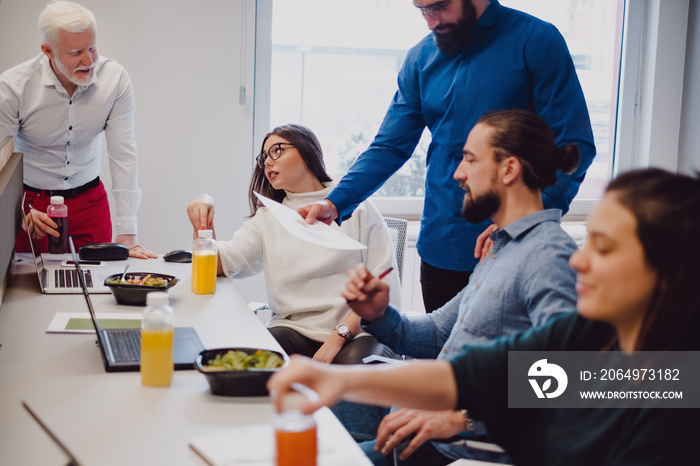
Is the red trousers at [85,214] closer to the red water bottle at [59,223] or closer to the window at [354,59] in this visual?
the red water bottle at [59,223]

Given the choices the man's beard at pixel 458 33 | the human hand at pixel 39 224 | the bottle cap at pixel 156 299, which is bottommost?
the human hand at pixel 39 224

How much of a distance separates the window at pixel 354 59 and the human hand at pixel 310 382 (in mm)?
2920

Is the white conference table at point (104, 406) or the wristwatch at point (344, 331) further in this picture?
the wristwatch at point (344, 331)

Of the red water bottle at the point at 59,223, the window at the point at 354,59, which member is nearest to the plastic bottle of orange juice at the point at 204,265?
the red water bottle at the point at 59,223

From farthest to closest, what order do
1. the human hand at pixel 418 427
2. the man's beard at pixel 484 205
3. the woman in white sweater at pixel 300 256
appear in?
the woman in white sweater at pixel 300 256, the man's beard at pixel 484 205, the human hand at pixel 418 427

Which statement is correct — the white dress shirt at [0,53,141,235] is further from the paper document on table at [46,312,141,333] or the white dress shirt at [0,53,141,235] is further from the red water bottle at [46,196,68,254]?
the paper document on table at [46,312,141,333]

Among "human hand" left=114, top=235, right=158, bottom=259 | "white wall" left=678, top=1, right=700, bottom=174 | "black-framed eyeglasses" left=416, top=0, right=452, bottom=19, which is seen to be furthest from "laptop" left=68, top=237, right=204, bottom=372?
"white wall" left=678, top=1, right=700, bottom=174

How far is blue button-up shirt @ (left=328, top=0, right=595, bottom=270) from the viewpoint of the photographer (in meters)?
2.01

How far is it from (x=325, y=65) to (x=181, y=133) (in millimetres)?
862

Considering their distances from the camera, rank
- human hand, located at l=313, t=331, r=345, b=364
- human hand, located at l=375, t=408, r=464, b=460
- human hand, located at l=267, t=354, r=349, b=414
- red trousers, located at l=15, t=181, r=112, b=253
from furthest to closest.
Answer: red trousers, located at l=15, t=181, r=112, b=253 < human hand, located at l=313, t=331, r=345, b=364 < human hand, located at l=375, t=408, r=464, b=460 < human hand, located at l=267, t=354, r=349, b=414

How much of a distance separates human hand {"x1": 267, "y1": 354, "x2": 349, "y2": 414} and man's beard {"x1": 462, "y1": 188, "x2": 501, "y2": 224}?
2.77ft

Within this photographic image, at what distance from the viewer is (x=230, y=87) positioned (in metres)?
3.56

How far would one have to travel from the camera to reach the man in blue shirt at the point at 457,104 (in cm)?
201

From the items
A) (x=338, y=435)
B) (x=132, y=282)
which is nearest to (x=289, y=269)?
(x=132, y=282)
